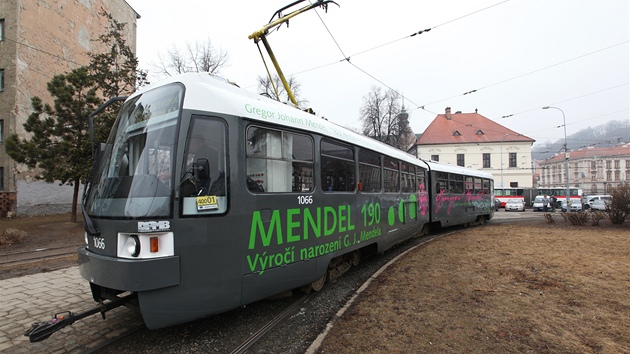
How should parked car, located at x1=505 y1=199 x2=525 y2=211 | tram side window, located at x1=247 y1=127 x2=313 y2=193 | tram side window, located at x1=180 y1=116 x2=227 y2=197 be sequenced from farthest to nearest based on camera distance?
parked car, located at x1=505 y1=199 x2=525 y2=211 < tram side window, located at x1=247 y1=127 x2=313 y2=193 < tram side window, located at x1=180 y1=116 x2=227 y2=197

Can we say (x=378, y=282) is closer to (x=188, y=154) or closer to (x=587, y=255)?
(x=188, y=154)

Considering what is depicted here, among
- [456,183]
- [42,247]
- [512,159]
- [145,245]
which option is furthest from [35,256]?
[512,159]

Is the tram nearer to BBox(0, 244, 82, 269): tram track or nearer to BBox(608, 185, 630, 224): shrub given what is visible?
BBox(0, 244, 82, 269): tram track

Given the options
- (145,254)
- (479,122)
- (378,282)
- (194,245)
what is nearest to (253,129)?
(194,245)

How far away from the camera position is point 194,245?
3107mm

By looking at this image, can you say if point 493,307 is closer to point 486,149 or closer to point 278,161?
point 278,161

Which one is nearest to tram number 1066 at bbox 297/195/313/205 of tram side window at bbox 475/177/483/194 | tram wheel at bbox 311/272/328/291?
tram wheel at bbox 311/272/328/291

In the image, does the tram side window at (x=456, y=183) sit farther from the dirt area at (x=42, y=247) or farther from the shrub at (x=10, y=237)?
the shrub at (x=10, y=237)

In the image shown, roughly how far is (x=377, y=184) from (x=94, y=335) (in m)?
5.33

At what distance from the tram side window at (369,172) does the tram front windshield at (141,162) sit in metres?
3.62

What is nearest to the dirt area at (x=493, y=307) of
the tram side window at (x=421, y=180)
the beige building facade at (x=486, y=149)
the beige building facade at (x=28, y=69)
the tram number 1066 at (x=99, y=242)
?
the tram number 1066 at (x=99, y=242)

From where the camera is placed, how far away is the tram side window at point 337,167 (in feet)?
16.1

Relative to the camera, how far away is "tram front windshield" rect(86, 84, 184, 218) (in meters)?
3.00

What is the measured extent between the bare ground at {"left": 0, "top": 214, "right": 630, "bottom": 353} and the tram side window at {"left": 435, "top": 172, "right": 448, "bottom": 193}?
3902mm
